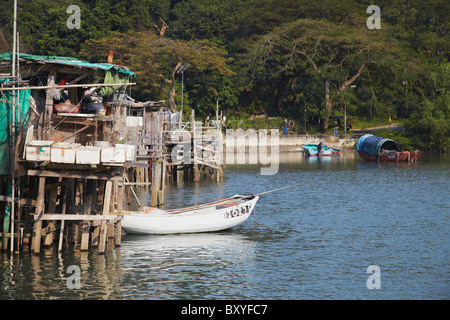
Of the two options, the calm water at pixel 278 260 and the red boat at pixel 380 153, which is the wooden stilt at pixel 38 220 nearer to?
the calm water at pixel 278 260

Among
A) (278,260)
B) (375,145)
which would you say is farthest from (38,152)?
(375,145)

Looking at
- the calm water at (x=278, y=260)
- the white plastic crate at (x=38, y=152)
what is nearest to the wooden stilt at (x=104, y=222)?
the calm water at (x=278, y=260)

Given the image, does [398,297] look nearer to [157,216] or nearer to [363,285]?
[363,285]

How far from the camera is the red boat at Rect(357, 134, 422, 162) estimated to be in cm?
7646

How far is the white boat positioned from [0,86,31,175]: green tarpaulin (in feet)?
20.7

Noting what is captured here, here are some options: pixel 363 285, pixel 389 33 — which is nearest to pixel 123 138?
pixel 363 285

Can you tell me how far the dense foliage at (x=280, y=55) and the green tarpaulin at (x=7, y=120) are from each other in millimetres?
56570

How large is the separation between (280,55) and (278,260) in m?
68.5

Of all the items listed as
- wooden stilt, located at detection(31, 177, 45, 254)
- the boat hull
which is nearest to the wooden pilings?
wooden stilt, located at detection(31, 177, 45, 254)

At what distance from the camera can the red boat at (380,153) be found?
7646cm
